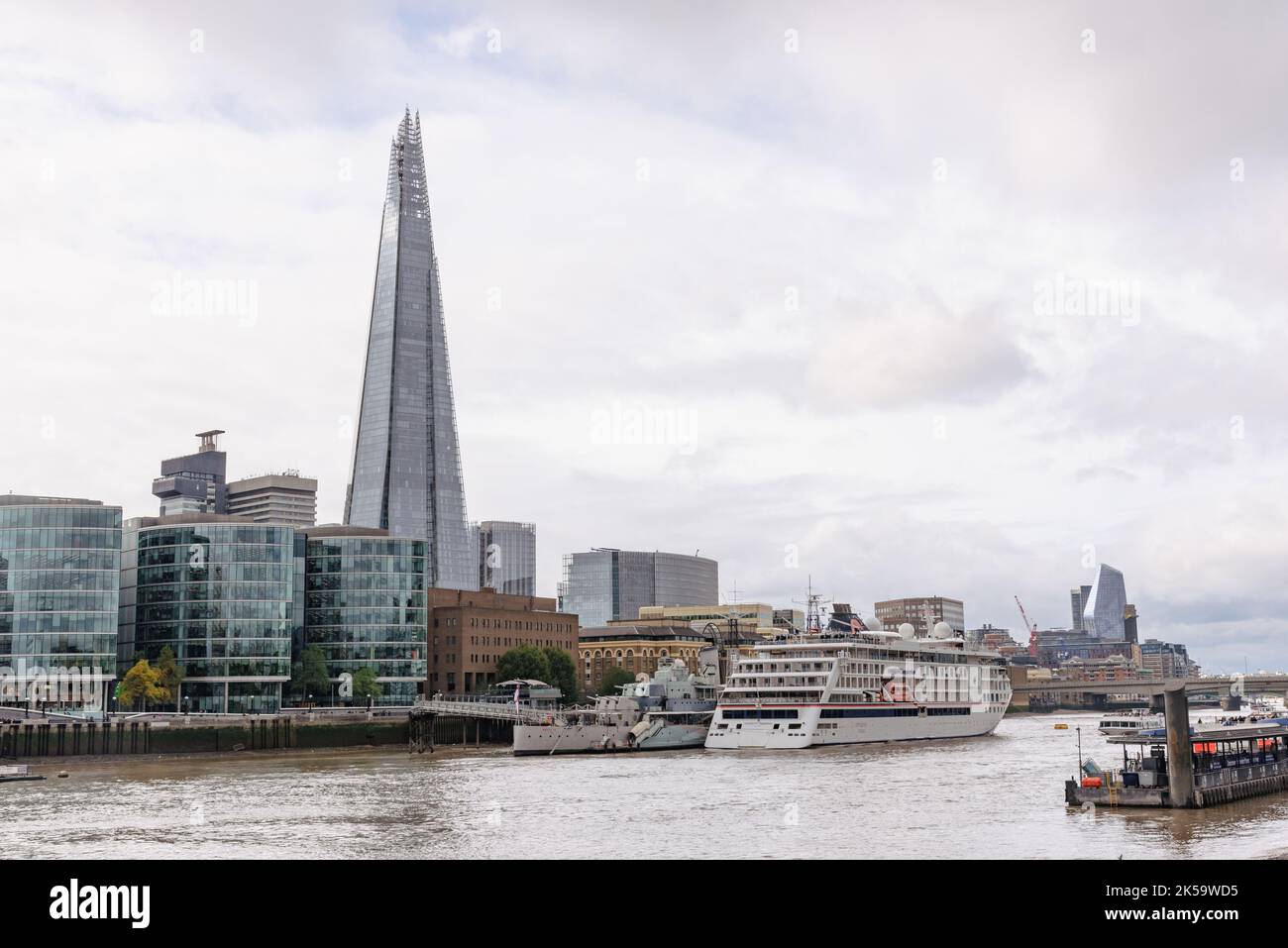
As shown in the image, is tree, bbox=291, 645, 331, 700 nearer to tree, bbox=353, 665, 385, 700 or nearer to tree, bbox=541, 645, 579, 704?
tree, bbox=353, 665, 385, 700

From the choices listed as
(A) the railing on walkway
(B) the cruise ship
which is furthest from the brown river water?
(A) the railing on walkway

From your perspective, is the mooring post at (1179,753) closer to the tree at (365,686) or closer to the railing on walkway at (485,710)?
the railing on walkway at (485,710)

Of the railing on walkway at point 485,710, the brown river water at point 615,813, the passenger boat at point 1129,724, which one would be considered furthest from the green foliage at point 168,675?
the passenger boat at point 1129,724

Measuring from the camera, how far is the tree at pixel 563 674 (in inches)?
6939

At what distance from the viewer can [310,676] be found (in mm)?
159875

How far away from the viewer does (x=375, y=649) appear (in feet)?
550

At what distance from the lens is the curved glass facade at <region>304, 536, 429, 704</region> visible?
16712 cm

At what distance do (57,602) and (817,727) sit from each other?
82.9 metres

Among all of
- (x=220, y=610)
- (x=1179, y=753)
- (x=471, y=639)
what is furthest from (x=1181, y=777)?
(x=471, y=639)
